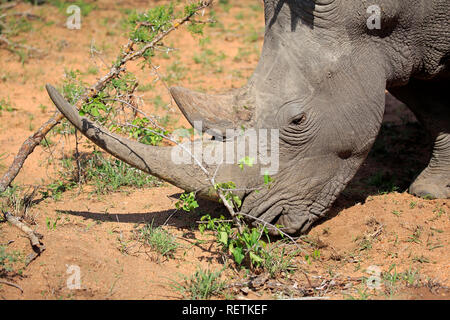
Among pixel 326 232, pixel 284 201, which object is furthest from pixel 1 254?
pixel 326 232

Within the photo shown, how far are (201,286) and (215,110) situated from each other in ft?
4.08

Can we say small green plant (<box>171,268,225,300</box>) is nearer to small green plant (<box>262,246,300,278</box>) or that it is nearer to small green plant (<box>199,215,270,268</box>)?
small green plant (<box>199,215,270,268</box>)

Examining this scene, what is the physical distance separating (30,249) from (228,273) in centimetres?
129

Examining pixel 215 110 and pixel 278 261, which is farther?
pixel 215 110

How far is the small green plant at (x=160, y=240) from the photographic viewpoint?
13.1 feet

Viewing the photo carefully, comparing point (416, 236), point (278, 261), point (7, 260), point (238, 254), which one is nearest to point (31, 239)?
point (7, 260)

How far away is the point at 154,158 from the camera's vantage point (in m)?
3.81

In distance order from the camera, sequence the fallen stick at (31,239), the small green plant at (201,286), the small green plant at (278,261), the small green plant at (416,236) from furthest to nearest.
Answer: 1. the small green plant at (416,236)
2. the small green plant at (278,261)
3. the fallen stick at (31,239)
4. the small green plant at (201,286)

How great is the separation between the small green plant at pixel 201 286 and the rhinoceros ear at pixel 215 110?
3.22 ft

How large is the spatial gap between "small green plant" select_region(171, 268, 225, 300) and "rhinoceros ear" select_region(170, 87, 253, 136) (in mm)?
983

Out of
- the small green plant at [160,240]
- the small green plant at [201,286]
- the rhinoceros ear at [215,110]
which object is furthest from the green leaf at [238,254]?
the rhinoceros ear at [215,110]

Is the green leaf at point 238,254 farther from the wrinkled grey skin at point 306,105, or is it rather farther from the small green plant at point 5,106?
the small green plant at point 5,106

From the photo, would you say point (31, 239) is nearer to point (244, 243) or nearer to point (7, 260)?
point (7, 260)
